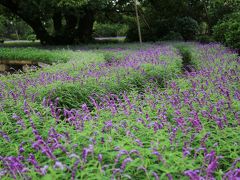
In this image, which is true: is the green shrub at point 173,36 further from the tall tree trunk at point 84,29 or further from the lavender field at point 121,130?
the lavender field at point 121,130

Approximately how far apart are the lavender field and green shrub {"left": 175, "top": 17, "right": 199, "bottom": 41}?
55.2 ft

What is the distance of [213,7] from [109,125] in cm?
2010

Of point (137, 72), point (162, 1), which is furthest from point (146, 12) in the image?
point (137, 72)

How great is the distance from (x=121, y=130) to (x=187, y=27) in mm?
21221

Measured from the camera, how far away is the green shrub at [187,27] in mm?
23438

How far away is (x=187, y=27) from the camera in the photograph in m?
23.4

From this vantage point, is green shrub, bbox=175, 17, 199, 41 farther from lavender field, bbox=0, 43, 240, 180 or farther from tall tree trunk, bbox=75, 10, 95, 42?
lavender field, bbox=0, 43, 240, 180

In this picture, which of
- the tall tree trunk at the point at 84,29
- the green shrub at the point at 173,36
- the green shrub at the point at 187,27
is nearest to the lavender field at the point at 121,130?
the green shrub at the point at 173,36

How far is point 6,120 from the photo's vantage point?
3.99 m

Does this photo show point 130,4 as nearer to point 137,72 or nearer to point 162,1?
point 162,1

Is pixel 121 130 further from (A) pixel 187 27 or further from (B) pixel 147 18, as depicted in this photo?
(B) pixel 147 18

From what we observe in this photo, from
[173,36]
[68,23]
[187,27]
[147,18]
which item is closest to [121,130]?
[173,36]

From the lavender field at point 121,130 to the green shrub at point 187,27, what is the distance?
16819mm

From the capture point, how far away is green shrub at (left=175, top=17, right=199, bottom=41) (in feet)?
76.9
